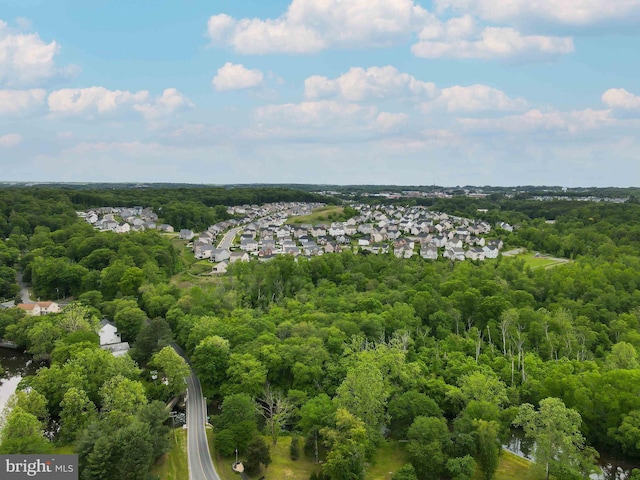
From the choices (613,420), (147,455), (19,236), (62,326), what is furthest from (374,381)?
(19,236)

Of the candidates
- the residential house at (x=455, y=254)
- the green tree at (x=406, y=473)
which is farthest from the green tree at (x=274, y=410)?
the residential house at (x=455, y=254)

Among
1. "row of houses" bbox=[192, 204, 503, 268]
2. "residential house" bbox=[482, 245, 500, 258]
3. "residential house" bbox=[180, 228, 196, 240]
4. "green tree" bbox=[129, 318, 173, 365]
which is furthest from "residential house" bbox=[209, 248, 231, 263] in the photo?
"residential house" bbox=[482, 245, 500, 258]

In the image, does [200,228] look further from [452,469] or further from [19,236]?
[452,469]

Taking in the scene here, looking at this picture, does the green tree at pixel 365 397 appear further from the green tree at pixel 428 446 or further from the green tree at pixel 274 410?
the green tree at pixel 274 410

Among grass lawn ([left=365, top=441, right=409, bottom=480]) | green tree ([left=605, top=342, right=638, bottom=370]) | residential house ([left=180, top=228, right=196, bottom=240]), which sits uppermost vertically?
residential house ([left=180, top=228, right=196, bottom=240])

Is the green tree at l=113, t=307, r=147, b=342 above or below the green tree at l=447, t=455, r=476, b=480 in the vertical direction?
above

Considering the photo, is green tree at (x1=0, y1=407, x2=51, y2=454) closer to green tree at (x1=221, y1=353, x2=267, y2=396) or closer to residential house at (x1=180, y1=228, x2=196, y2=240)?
green tree at (x1=221, y1=353, x2=267, y2=396)
